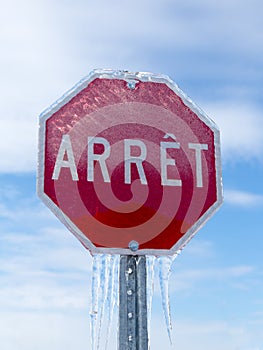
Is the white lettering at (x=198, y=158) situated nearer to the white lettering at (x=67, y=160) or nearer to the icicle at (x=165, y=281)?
the icicle at (x=165, y=281)

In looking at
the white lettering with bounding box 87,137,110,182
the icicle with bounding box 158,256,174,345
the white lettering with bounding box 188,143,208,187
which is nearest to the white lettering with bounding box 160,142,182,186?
the white lettering with bounding box 188,143,208,187

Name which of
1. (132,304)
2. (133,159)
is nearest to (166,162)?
(133,159)

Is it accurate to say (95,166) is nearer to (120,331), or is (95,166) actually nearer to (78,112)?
(78,112)

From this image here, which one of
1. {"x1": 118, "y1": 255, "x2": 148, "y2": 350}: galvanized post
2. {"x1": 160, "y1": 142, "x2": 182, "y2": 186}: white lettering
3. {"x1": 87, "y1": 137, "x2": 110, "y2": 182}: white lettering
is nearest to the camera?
{"x1": 118, "y1": 255, "x2": 148, "y2": 350}: galvanized post

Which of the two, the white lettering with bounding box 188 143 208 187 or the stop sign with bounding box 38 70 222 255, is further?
the white lettering with bounding box 188 143 208 187

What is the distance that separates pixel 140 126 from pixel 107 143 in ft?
0.84

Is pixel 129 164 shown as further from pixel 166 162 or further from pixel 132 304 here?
pixel 132 304

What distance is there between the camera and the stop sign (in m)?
3.23

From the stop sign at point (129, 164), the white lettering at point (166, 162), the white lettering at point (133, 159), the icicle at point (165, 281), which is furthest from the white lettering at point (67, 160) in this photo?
the icicle at point (165, 281)

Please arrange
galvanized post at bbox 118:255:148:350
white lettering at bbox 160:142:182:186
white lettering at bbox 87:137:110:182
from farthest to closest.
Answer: white lettering at bbox 160:142:182:186 < white lettering at bbox 87:137:110:182 < galvanized post at bbox 118:255:148:350

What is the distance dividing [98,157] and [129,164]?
19cm

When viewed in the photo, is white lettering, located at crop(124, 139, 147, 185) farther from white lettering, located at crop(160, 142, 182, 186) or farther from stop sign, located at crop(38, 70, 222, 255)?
white lettering, located at crop(160, 142, 182, 186)

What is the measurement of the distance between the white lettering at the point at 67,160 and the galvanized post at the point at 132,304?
0.57 m

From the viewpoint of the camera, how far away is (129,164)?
339 cm
